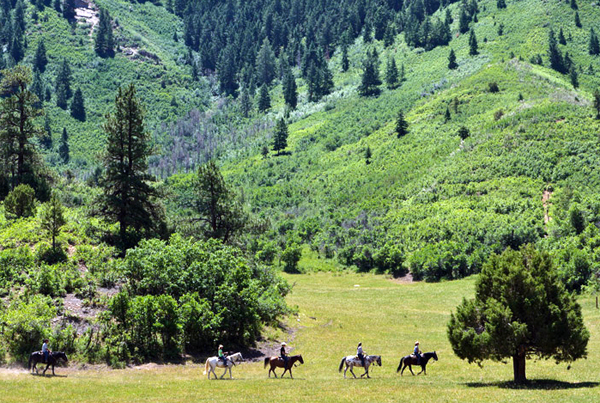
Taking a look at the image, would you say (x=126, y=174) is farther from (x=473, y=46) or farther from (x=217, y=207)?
(x=473, y=46)

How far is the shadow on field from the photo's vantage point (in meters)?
30.0

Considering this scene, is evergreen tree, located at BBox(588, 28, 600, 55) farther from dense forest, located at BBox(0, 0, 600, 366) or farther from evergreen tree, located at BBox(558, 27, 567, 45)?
evergreen tree, located at BBox(558, 27, 567, 45)

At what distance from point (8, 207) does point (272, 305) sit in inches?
1167

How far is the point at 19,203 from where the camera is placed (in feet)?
190

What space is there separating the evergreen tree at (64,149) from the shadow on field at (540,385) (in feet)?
582

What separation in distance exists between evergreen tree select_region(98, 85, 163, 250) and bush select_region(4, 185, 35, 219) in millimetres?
A: 7904

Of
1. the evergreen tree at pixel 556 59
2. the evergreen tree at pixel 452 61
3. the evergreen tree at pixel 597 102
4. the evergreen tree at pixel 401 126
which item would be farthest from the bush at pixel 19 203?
the evergreen tree at pixel 556 59

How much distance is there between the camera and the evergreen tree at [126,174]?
5741 cm

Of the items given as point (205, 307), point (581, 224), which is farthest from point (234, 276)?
point (581, 224)

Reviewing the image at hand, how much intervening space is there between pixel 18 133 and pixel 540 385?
199ft

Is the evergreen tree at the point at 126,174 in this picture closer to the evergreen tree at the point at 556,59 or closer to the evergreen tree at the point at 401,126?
the evergreen tree at the point at 401,126

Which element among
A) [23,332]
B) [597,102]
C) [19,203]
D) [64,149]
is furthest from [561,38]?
[23,332]

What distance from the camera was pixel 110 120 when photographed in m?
57.8

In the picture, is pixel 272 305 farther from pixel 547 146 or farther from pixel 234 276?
pixel 547 146
